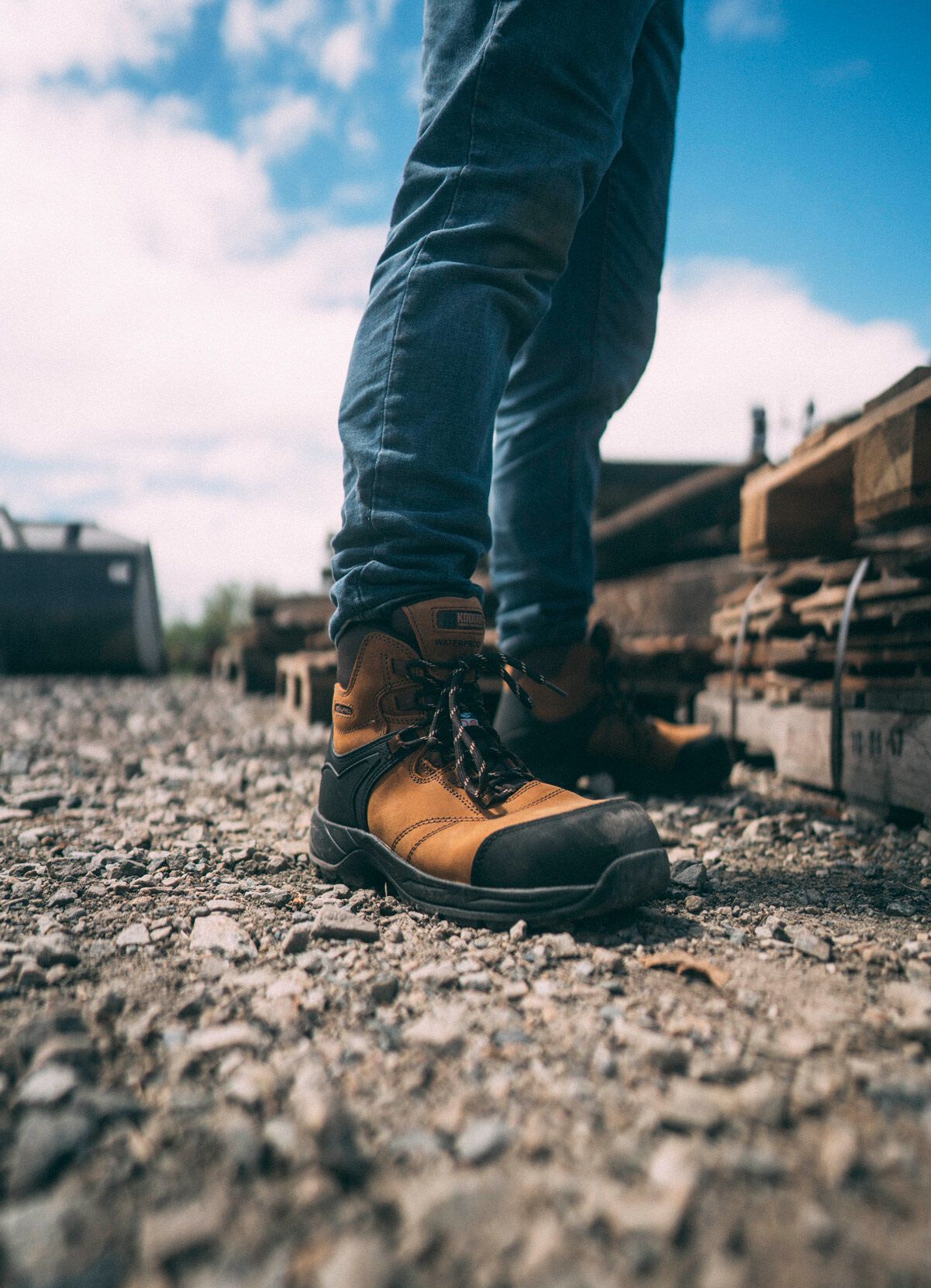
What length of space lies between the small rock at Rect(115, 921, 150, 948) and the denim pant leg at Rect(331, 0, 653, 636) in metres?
0.59

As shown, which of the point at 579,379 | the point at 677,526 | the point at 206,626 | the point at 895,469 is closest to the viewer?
Result: the point at 895,469

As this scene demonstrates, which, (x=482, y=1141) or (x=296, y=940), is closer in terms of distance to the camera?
(x=482, y=1141)

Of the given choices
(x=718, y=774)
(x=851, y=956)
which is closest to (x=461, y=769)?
(x=851, y=956)

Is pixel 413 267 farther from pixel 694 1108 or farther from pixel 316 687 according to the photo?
pixel 316 687

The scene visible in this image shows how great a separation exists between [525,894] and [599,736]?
0.91m

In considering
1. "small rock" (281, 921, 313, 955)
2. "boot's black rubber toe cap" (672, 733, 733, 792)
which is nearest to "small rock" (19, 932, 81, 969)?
"small rock" (281, 921, 313, 955)

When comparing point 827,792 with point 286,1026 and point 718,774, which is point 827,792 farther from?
point 286,1026

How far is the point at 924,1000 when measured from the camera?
34.9 inches

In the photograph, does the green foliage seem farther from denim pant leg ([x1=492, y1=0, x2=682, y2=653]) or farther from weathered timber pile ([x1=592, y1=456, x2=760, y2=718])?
denim pant leg ([x1=492, y1=0, x2=682, y2=653])

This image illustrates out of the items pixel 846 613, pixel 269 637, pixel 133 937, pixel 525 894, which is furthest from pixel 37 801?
pixel 269 637

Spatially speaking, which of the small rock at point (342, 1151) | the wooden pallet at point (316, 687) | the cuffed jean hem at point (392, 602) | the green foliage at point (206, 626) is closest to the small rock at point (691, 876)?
the cuffed jean hem at point (392, 602)

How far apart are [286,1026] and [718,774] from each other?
1500 millimetres

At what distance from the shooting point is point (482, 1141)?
668 millimetres

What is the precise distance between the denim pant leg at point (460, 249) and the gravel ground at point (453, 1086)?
596 millimetres
